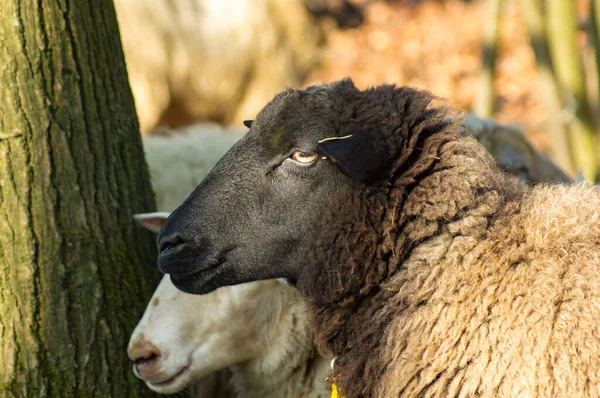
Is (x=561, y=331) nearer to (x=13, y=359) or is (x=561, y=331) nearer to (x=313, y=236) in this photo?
(x=313, y=236)

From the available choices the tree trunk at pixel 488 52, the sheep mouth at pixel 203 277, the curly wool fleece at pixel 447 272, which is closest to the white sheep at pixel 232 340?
the sheep mouth at pixel 203 277

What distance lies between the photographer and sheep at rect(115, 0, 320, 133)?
10000mm

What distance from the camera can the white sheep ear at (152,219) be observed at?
12.0 feet

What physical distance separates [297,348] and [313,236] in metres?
1.03

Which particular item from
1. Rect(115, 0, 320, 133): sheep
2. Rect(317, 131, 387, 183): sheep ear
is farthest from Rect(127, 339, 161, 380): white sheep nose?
Rect(115, 0, 320, 133): sheep

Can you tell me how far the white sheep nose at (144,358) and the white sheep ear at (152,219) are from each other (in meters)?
0.55

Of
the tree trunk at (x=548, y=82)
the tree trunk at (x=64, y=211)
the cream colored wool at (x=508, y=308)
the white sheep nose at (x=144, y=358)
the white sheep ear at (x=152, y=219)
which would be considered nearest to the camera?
the cream colored wool at (x=508, y=308)

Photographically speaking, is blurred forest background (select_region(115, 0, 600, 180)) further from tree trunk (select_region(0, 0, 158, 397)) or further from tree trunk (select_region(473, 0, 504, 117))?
tree trunk (select_region(0, 0, 158, 397))

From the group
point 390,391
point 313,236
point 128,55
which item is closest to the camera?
point 390,391

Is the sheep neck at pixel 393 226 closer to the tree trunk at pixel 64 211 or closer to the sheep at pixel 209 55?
the tree trunk at pixel 64 211

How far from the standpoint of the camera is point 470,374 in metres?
2.58

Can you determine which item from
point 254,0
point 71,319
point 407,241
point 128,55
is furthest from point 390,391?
point 254,0

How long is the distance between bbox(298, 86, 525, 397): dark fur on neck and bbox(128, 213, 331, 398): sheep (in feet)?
2.83

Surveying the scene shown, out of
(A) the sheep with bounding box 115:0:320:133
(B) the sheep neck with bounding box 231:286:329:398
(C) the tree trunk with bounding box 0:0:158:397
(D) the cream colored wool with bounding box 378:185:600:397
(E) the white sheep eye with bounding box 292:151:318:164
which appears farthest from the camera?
(A) the sheep with bounding box 115:0:320:133
